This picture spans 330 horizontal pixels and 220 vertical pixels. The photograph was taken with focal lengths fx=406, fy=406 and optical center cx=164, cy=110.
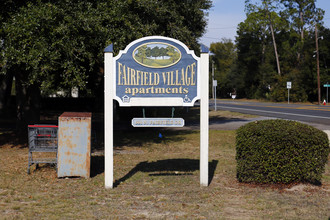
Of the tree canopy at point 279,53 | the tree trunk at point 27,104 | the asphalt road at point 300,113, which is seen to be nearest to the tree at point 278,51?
the tree canopy at point 279,53

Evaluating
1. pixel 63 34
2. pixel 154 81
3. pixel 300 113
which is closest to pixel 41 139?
pixel 154 81

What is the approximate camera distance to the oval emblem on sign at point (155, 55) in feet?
23.6

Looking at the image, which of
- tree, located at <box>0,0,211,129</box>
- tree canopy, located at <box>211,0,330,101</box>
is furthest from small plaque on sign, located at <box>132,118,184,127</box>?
tree canopy, located at <box>211,0,330,101</box>

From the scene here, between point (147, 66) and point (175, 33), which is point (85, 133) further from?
point (175, 33)

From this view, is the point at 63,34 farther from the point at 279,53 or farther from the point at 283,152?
the point at 279,53

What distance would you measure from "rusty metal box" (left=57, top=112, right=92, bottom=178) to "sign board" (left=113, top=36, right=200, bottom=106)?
1163mm

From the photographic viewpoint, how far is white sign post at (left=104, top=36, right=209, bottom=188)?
23.4 feet

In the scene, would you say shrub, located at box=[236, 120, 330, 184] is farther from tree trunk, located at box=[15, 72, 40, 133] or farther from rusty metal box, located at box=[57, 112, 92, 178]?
tree trunk, located at box=[15, 72, 40, 133]

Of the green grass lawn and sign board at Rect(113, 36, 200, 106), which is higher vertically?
sign board at Rect(113, 36, 200, 106)

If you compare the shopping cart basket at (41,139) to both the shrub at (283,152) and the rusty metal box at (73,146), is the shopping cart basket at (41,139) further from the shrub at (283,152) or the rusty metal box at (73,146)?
the shrub at (283,152)

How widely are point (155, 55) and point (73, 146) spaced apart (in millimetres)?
2378

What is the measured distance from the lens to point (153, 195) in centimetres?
655

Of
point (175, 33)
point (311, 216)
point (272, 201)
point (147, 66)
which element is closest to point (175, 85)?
point (147, 66)

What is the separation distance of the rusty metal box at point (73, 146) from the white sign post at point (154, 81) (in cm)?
78
